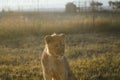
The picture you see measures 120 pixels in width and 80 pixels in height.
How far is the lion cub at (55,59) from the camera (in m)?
4.11

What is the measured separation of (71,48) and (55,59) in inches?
261

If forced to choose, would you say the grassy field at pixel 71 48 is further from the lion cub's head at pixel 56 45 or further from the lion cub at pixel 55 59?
the lion cub's head at pixel 56 45

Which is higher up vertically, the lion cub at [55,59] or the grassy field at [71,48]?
the lion cub at [55,59]

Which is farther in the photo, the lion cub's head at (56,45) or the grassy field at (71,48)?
the grassy field at (71,48)

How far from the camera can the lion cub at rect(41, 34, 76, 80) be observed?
411 cm

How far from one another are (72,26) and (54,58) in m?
11.3

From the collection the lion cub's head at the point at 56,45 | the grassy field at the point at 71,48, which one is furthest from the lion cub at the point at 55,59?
the grassy field at the point at 71,48

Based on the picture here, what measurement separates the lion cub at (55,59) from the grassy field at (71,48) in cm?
261

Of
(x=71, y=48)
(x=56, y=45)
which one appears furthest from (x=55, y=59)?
(x=71, y=48)

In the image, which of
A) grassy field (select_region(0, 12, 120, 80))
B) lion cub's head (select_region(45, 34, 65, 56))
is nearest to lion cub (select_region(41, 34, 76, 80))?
lion cub's head (select_region(45, 34, 65, 56))

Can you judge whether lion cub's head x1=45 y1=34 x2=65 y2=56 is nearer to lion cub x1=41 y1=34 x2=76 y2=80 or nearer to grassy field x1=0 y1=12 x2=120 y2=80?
lion cub x1=41 y1=34 x2=76 y2=80

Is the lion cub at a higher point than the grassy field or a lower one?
higher

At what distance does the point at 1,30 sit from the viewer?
13.7 metres

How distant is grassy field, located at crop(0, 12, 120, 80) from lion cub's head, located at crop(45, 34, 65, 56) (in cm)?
305
